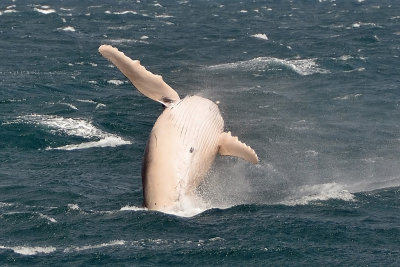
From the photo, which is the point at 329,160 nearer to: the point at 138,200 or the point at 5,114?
the point at 138,200

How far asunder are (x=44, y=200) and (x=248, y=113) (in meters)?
32.5

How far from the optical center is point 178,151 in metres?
41.0

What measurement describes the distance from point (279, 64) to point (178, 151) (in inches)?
2546

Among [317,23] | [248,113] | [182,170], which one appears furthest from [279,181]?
[317,23]

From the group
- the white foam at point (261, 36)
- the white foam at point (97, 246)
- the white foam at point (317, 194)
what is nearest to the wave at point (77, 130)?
the white foam at point (317, 194)

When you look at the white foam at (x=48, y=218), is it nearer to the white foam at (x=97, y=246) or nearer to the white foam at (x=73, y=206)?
the white foam at (x=73, y=206)

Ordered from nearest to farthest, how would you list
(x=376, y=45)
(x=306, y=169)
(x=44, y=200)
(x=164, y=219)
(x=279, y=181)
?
(x=164, y=219) < (x=44, y=200) < (x=279, y=181) < (x=306, y=169) < (x=376, y=45)

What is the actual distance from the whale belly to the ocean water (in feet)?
4.75

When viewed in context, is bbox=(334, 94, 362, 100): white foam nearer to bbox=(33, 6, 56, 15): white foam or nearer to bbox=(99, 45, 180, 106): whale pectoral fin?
bbox=(99, 45, 180, 106): whale pectoral fin

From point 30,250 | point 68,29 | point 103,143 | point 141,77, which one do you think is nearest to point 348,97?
point 103,143

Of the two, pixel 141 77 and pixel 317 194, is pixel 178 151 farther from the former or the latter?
pixel 317 194

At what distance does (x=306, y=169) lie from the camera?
186ft

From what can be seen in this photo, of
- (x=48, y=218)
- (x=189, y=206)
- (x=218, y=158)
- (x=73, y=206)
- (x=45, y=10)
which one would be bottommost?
(x=45, y=10)

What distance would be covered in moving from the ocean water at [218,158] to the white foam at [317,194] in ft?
0.41
